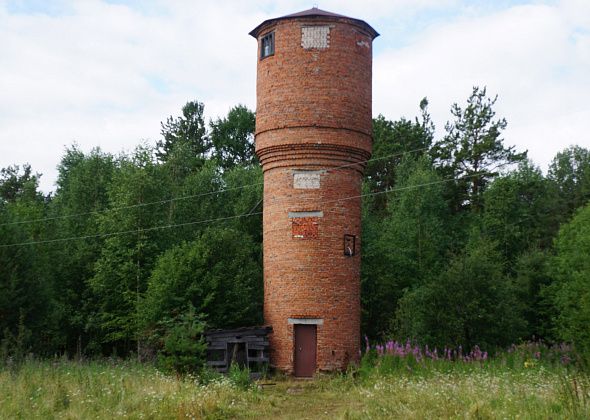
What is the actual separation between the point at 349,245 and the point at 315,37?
5.74 meters

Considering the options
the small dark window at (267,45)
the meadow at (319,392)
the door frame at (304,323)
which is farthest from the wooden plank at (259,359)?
the small dark window at (267,45)

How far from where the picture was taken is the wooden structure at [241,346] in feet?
62.2

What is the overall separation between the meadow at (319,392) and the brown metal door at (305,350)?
61cm

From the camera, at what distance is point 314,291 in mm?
18953

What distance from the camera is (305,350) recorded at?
1905 centimetres

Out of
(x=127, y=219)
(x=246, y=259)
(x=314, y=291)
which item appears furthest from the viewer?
(x=127, y=219)

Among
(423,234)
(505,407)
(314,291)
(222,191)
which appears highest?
(222,191)

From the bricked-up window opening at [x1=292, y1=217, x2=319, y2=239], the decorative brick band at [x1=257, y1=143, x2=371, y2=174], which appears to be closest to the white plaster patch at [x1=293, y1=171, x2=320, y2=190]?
the decorative brick band at [x1=257, y1=143, x2=371, y2=174]

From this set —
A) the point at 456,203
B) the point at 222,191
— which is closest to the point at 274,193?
the point at 222,191

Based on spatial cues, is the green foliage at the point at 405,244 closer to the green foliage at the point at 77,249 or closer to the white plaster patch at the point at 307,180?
the white plaster patch at the point at 307,180

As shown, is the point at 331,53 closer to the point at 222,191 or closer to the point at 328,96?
the point at 328,96

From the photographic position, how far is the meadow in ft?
37.3

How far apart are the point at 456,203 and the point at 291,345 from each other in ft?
76.7

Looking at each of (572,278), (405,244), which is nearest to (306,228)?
(572,278)
